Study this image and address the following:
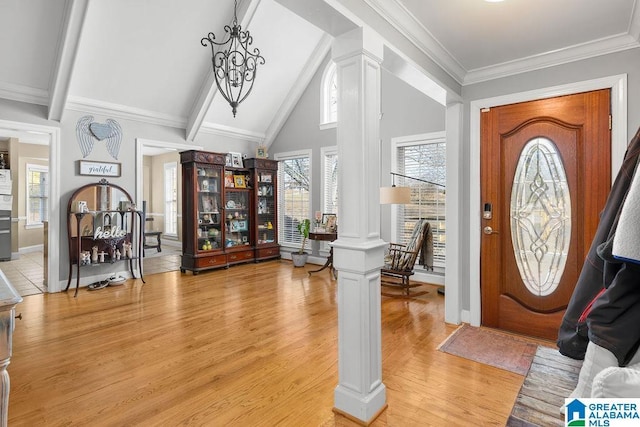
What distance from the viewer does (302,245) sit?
6.38 metres

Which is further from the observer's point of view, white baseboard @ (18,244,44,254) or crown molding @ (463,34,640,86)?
white baseboard @ (18,244,44,254)

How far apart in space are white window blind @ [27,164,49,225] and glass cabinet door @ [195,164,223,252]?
472 centimetres

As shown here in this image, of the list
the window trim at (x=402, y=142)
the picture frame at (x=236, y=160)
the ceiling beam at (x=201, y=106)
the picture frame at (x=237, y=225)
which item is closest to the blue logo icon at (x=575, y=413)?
the window trim at (x=402, y=142)

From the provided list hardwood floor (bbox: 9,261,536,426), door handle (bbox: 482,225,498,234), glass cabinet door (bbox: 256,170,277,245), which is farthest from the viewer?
glass cabinet door (bbox: 256,170,277,245)

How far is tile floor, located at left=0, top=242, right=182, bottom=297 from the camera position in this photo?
4828 millimetres

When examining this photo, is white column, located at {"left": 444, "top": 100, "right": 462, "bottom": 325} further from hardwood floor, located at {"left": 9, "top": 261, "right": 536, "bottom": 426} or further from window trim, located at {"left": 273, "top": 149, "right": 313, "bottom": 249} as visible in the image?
window trim, located at {"left": 273, "top": 149, "right": 313, "bottom": 249}

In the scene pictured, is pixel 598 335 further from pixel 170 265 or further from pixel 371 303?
pixel 170 265

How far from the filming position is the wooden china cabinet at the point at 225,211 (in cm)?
571

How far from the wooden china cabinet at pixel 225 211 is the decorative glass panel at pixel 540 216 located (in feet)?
→ 15.2

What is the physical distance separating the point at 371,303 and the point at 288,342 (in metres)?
1.30

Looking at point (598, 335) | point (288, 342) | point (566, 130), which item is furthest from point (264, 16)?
point (598, 335)

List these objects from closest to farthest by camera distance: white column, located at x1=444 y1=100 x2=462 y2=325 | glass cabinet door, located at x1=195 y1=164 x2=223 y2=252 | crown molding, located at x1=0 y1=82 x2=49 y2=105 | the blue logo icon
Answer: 1. the blue logo icon
2. white column, located at x1=444 y1=100 x2=462 y2=325
3. crown molding, located at x1=0 y1=82 x2=49 y2=105
4. glass cabinet door, located at x1=195 y1=164 x2=223 y2=252

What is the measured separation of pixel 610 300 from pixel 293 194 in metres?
6.22

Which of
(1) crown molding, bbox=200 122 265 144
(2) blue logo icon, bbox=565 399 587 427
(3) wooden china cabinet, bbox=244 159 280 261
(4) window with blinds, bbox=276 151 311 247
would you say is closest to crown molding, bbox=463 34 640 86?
(2) blue logo icon, bbox=565 399 587 427
